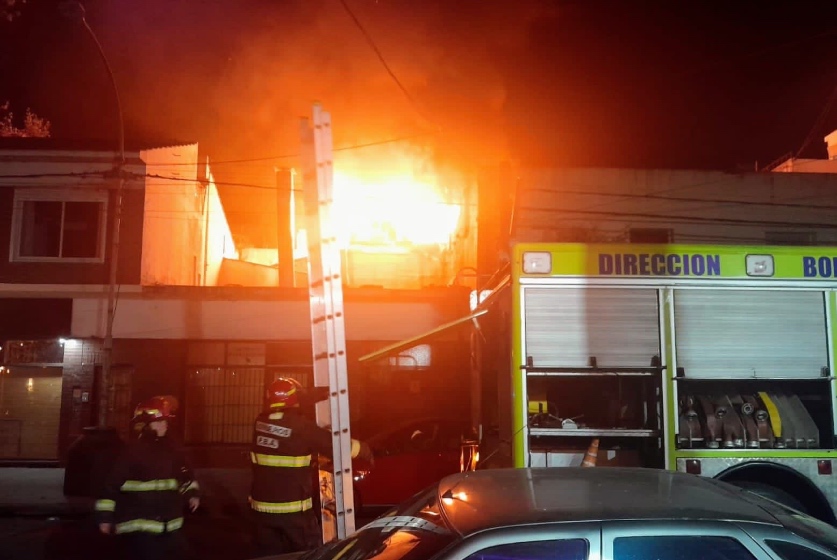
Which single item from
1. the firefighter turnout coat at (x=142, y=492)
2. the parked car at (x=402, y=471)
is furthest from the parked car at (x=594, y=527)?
A: the parked car at (x=402, y=471)

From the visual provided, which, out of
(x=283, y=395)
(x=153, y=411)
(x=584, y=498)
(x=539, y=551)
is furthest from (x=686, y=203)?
(x=539, y=551)

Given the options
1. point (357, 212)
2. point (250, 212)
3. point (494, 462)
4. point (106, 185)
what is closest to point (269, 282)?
point (250, 212)

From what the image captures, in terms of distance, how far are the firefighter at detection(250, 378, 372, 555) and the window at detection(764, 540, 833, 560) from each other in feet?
8.80

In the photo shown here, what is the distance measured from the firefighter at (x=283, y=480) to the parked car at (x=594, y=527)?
176cm

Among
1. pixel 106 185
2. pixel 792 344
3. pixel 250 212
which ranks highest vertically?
pixel 250 212

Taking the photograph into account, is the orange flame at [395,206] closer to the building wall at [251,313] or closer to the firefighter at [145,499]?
the building wall at [251,313]

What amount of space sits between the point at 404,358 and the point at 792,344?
9.76 metres

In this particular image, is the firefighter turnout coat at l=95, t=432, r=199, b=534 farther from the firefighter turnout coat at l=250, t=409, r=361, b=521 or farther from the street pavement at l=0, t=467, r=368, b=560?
the firefighter turnout coat at l=250, t=409, r=361, b=521

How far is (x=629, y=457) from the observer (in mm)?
5332

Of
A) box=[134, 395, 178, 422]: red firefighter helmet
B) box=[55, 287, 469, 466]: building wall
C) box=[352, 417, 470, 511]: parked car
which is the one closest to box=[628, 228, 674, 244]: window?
box=[55, 287, 469, 466]: building wall

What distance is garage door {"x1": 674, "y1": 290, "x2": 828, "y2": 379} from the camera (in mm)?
5191

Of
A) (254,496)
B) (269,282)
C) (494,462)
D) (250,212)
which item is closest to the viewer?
(254,496)

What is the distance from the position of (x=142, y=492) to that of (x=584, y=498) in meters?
3.06

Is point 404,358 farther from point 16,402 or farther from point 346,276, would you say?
point 16,402
